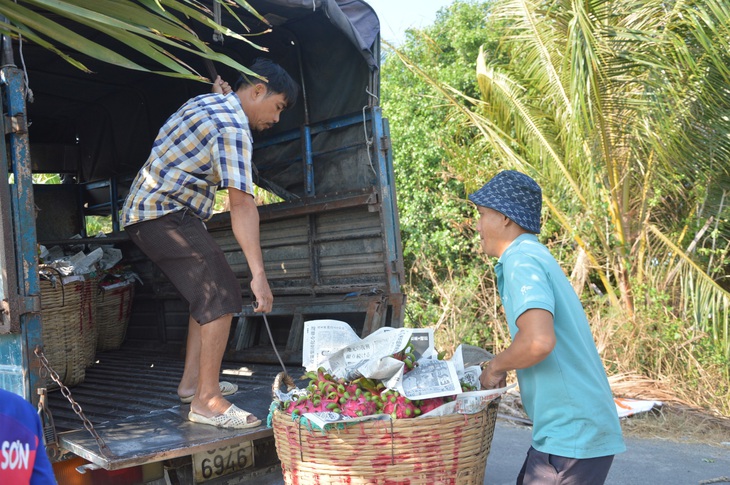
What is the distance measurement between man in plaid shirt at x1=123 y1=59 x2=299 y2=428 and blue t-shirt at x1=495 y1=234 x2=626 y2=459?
1.23 metres

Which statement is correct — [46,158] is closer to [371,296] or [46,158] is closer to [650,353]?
[371,296]

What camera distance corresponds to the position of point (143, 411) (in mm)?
3250

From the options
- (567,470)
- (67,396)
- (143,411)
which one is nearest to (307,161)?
(143,411)

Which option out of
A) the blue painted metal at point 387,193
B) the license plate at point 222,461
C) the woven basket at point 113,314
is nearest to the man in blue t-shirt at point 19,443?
the license plate at point 222,461

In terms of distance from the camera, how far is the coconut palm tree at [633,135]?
643cm

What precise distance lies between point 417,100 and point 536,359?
331 inches

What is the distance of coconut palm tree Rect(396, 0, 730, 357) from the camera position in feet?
21.1

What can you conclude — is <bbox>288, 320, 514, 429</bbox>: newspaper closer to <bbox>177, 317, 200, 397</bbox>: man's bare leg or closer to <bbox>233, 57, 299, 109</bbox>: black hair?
<bbox>177, 317, 200, 397</bbox>: man's bare leg

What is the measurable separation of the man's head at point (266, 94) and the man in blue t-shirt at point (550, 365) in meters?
1.44

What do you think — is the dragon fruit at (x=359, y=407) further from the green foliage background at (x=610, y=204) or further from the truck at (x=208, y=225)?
the green foliage background at (x=610, y=204)

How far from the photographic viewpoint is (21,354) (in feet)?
8.63

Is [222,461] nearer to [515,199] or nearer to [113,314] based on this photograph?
[515,199]

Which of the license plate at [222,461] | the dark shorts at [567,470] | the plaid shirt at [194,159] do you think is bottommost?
the license plate at [222,461]

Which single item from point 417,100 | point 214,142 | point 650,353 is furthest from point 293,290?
point 417,100
